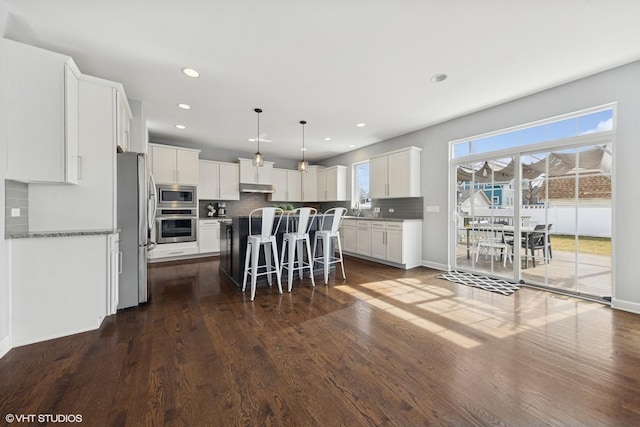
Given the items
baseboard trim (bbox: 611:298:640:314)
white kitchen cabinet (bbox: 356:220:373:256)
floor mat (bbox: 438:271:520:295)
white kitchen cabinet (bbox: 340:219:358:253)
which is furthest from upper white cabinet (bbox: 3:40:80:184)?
baseboard trim (bbox: 611:298:640:314)

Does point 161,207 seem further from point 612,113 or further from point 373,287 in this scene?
point 612,113

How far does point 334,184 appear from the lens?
6.97 m

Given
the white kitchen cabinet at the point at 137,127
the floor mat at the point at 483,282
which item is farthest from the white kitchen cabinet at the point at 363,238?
the white kitchen cabinet at the point at 137,127

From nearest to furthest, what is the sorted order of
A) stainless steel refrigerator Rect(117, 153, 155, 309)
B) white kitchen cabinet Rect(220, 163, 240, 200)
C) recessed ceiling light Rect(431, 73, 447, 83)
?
stainless steel refrigerator Rect(117, 153, 155, 309)
recessed ceiling light Rect(431, 73, 447, 83)
white kitchen cabinet Rect(220, 163, 240, 200)

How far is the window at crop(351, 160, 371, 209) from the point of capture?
261 inches

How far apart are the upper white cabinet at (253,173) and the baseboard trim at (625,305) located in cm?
637

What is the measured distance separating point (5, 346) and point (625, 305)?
5935 mm

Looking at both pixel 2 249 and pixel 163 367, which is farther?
pixel 2 249

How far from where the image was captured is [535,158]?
3.63 meters

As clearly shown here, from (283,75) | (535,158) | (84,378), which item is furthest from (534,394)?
(283,75)

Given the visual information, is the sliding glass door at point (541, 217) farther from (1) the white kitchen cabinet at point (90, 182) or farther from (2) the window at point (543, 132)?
(1) the white kitchen cabinet at point (90, 182)

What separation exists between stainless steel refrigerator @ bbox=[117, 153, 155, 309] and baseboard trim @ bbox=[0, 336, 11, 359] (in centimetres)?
86

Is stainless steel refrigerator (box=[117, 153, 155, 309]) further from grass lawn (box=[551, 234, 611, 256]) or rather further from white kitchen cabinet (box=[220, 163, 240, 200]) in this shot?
grass lawn (box=[551, 234, 611, 256])

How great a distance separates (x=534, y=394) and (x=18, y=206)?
4.23 m
